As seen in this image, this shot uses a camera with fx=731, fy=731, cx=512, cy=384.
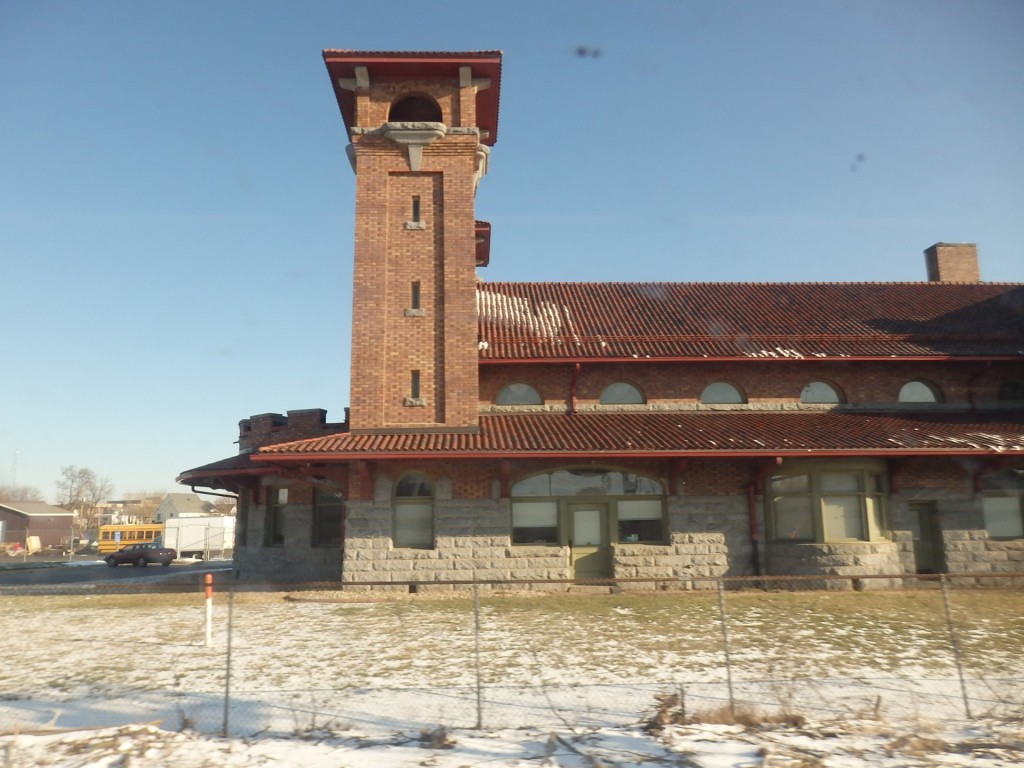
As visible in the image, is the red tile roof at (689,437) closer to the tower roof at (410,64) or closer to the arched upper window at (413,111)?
the arched upper window at (413,111)

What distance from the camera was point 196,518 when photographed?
4716 cm

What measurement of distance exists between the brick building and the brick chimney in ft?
20.2

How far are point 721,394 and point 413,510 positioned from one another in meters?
8.69

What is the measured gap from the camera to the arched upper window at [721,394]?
1947 centimetres

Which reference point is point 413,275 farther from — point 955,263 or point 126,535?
point 126,535

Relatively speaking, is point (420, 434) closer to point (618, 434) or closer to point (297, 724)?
point (618, 434)

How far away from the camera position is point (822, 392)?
19.8m

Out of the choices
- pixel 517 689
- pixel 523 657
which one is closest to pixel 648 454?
pixel 523 657

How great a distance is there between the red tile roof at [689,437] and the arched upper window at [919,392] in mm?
728

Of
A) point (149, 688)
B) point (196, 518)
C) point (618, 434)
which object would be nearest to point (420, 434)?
point (618, 434)

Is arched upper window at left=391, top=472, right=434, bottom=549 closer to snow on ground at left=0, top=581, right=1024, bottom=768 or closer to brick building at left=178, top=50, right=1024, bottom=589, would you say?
brick building at left=178, top=50, right=1024, bottom=589

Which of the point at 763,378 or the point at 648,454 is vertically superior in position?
the point at 763,378

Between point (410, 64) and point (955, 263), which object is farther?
point (955, 263)

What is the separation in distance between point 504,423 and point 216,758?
1249 centimetres
